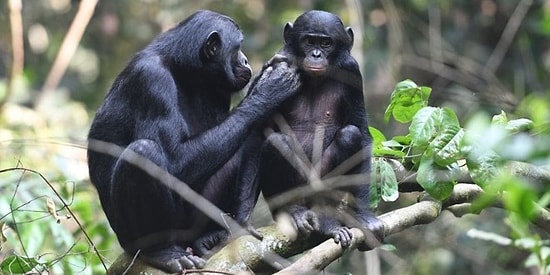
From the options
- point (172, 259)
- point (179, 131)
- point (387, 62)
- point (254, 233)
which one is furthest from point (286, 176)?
point (387, 62)

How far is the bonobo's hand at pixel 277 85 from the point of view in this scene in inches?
207

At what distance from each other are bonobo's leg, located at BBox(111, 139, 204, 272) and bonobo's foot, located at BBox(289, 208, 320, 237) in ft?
1.95

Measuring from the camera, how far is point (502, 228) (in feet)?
31.3

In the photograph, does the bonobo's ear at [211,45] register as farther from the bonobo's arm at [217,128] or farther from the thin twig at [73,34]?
the thin twig at [73,34]

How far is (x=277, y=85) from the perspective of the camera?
17.3 ft

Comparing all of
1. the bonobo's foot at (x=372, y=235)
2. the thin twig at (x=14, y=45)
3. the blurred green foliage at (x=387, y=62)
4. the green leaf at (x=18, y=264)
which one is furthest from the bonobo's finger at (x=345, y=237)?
the thin twig at (x=14, y=45)

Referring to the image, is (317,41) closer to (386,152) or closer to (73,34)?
(386,152)

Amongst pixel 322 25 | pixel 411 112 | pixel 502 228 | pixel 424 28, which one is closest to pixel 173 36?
pixel 322 25

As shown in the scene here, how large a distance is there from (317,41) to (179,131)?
101cm

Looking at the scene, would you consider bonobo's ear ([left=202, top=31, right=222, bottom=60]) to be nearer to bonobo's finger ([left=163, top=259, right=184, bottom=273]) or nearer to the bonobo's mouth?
the bonobo's mouth

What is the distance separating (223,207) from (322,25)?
132 cm

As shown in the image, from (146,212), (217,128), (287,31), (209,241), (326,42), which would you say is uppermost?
(287,31)

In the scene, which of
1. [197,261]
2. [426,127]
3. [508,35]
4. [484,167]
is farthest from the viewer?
[508,35]

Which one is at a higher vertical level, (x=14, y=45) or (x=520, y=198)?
(x=14, y=45)
